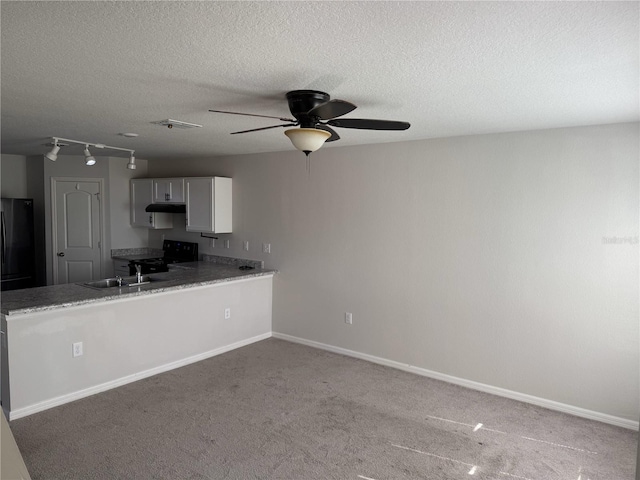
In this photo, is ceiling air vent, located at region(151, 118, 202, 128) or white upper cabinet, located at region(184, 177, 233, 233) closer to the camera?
ceiling air vent, located at region(151, 118, 202, 128)

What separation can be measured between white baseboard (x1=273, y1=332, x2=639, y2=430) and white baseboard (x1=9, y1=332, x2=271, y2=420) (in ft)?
2.96

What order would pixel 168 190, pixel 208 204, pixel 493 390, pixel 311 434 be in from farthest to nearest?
pixel 168 190 → pixel 208 204 → pixel 493 390 → pixel 311 434

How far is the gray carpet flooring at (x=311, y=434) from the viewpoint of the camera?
2883 millimetres

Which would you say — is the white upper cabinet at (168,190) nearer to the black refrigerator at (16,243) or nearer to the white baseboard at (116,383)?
the black refrigerator at (16,243)

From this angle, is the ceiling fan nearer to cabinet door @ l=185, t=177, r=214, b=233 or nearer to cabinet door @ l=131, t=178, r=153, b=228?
cabinet door @ l=185, t=177, r=214, b=233

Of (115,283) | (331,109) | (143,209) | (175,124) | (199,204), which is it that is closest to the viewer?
(331,109)

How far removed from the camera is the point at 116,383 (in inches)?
162

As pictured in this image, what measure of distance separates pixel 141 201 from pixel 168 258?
96 cm

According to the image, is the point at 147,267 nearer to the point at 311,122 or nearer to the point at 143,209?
the point at 143,209

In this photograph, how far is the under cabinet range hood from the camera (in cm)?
624

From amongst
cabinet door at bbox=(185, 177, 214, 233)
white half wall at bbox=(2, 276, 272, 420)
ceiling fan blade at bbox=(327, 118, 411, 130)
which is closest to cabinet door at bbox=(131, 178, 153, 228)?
cabinet door at bbox=(185, 177, 214, 233)

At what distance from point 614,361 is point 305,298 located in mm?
3088

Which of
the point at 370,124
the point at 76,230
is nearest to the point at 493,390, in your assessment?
the point at 370,124

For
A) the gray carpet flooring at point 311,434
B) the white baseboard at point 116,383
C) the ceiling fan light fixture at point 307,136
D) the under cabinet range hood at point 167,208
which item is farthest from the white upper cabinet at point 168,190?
the ceiling fan light fixture at point 307,136
